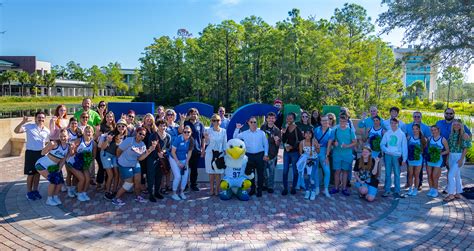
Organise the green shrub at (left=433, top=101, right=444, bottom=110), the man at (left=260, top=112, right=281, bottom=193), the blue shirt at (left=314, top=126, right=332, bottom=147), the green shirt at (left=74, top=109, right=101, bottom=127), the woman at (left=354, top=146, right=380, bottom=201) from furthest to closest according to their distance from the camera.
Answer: the green shrub at (left=433, top=101, right=444, bottom=110) → the green shirt at (left=74, top=109, right=101, bottom=127) → the blue shirt at (left=314, top=126, right=332, bottom=147) → the man at (left=260, top=112, right=281, bottom=193) → the woman at (left=354, top=146, right=380, bottom=201)

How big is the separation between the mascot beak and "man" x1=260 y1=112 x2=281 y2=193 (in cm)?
78

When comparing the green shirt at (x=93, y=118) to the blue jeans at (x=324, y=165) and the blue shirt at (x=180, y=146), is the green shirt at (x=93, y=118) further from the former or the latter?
the blue jeans at (x=324, y=165)

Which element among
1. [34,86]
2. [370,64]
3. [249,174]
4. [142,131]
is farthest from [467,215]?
[34,86]

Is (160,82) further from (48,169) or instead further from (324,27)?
(48,169)

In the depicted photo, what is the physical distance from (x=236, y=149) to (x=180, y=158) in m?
1.14

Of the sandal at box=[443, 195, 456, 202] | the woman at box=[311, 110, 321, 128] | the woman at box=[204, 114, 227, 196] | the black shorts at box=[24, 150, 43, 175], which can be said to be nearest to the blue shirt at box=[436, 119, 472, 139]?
the sandal at box=[443, 195, 456, 202]

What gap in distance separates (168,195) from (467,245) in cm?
529

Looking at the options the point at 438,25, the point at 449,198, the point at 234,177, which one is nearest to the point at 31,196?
the point at 234,177

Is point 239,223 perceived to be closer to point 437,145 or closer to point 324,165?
point 324,165

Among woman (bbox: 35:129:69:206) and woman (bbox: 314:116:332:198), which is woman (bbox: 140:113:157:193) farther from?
woman (bbox: 314:116:332:198)

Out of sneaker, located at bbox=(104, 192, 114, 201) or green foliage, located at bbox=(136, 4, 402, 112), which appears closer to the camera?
sneaker, located at bbox=(104, 192, 114, 201)

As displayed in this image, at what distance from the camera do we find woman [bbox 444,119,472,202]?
7.25 meters

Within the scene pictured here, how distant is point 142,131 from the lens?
648 cm

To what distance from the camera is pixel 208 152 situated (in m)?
7.16
